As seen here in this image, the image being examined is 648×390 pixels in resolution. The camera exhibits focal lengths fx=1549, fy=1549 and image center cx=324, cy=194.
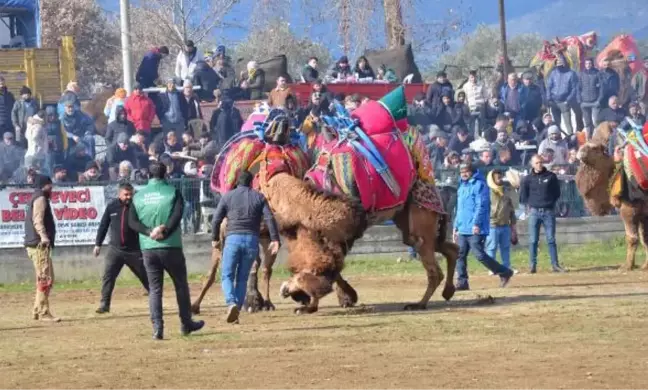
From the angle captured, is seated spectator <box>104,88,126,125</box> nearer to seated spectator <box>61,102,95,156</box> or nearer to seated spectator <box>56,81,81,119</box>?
seated spectator <box>61,102,95,156</box>

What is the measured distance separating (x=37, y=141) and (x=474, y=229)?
9.31 meters

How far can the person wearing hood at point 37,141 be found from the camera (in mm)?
26938

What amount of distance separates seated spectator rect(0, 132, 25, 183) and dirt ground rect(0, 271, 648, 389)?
7026 mm

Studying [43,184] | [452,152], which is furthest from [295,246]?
[452,152]

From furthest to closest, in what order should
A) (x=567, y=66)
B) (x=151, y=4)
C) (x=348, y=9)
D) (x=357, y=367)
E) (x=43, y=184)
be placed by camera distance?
1. (x=151, y=4)
2. (x=348, y=9)
3. (x=567, y=66)
4. (x=43, y=184)
5. (x=357, y=367)

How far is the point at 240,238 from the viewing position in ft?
53.2

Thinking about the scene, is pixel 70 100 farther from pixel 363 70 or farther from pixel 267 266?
pixel 267 266

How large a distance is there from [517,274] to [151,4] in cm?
2526

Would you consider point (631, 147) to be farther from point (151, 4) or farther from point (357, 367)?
point (151, 4)

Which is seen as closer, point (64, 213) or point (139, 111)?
point (64, 213)

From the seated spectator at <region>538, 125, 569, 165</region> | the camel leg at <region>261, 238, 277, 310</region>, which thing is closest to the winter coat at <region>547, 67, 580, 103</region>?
the seated spectator at <region>538, 125, 569, 165</region>

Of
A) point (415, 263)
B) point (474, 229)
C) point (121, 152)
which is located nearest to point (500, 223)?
point (415, 263)

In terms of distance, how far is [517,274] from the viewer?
2425 cm

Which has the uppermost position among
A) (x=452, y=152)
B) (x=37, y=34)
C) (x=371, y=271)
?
(x=37, y=34)
